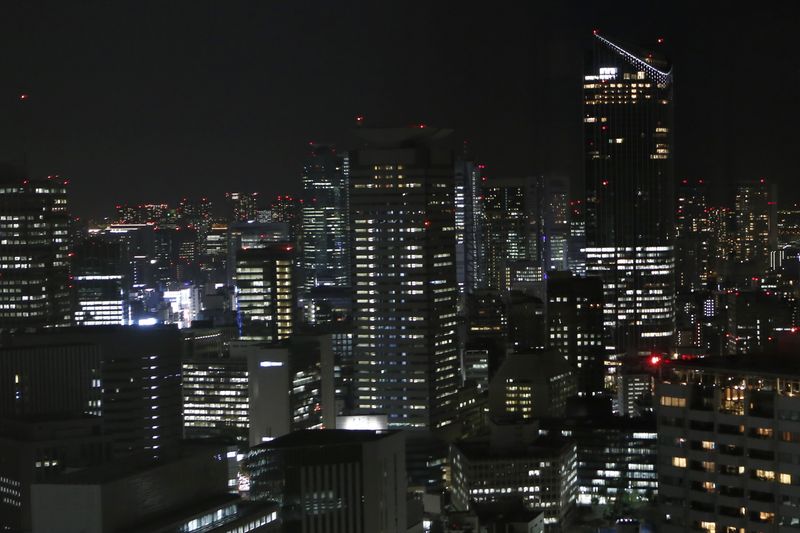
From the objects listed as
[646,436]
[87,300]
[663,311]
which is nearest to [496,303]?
[663,311]

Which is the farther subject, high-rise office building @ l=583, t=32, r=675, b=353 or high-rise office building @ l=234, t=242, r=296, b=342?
high-rise office building @ l=583, t=32, r=675, b=353

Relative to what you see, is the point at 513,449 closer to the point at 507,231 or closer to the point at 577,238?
the point at 577,238

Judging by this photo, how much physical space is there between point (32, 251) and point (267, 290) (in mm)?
6664

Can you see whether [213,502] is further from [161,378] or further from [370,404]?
[370,404]

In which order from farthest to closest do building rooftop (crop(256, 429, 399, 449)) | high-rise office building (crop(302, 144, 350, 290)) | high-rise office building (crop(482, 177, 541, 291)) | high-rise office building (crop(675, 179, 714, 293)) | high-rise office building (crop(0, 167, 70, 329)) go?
high-rise office building (crop(302, 144, 350, 290)) → high-rise office building (crop(482, 177, 541, 291)) → high-rise office building (crop(675, 179, 714, 293)) → high-rise office building (crop(0, 167, 70, 329)) → building rooftop (crop(256, 429, 399, 449))

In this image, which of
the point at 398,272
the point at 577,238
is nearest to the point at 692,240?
the point at 577,238

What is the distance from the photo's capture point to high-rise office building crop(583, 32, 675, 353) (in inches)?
1177

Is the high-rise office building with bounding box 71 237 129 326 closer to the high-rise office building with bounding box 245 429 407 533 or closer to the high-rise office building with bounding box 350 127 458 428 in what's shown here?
the high-rise office building with bounding box 350 127 458 428

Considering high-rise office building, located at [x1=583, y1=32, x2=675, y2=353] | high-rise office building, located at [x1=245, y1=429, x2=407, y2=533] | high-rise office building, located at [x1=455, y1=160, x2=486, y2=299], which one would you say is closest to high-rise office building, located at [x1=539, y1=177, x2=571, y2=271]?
high-rise office building, located at [x1=583, y1=32, x2=675, y2=353]

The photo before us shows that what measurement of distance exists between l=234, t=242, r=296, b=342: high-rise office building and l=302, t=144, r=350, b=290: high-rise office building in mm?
5722

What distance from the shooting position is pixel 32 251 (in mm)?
22375

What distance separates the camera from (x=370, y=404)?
21969 mm

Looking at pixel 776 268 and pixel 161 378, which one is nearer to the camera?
pixel 161 378

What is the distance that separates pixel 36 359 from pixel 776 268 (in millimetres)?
14516
